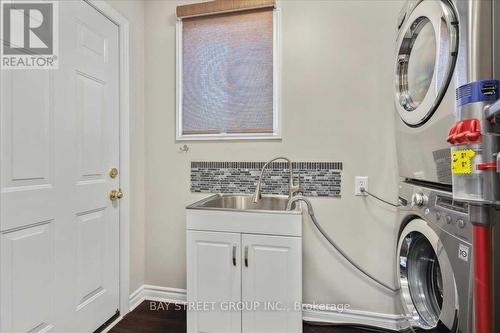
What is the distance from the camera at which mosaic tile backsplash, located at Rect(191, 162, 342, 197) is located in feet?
5.51

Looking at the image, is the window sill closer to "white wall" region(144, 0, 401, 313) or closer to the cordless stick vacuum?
"white wall" region(144, 0, 401, 313)

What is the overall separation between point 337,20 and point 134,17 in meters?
1.48

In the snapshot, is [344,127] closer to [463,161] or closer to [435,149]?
[435,149]

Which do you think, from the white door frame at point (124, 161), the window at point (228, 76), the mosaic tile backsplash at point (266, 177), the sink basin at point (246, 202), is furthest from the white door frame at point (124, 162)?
the sink basin at point (246, 202)

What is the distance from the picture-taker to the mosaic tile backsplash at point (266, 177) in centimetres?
168

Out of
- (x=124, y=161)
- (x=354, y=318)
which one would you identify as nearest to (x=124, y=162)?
(x=124, y=161)

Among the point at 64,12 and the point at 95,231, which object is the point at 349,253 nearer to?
the point at 95,231

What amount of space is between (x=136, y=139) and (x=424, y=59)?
1.83m

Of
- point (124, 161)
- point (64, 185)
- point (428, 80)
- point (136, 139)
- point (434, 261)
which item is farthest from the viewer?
point (136, 139)

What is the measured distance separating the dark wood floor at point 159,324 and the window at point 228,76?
1.29m

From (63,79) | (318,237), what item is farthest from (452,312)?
(63,79)

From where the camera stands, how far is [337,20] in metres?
1.65

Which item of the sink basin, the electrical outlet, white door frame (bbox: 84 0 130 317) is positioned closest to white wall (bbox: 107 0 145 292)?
white door frame (bbox: 84 0 130 317)

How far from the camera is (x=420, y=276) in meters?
1.14
